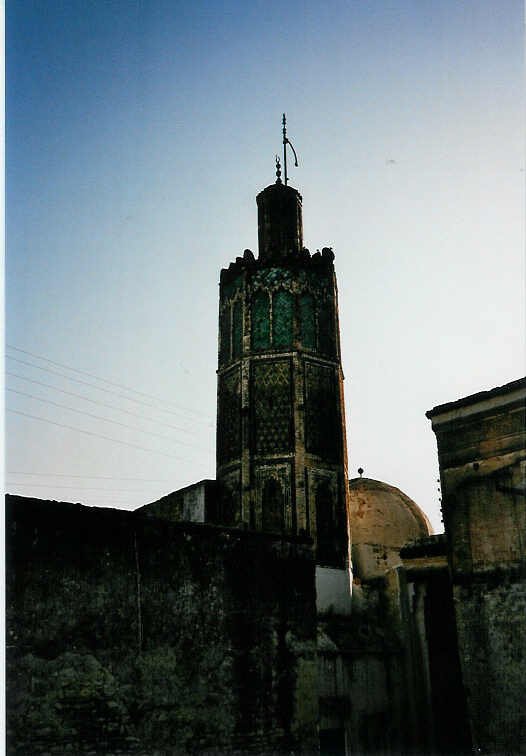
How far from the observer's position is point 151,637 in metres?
9.53

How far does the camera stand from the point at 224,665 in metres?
10.2

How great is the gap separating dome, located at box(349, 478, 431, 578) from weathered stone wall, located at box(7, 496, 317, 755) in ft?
42.5

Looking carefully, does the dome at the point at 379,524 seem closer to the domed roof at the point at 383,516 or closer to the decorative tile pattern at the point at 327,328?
the domed roof at the point at 383,516

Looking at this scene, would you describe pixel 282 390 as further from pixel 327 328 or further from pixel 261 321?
pixel 327 328

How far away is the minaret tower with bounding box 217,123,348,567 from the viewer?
838 inches

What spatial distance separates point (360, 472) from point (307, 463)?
18.0 feet

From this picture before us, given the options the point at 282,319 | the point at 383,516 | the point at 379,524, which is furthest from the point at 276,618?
the point at 383,516

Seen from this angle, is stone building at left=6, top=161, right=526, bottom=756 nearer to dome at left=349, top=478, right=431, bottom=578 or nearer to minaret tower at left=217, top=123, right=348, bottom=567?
minaret tower at left=217, top=123, right=348, bottom=567

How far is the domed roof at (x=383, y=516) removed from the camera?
24562 millimetres

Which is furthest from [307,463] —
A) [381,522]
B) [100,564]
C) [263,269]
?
[100,564]

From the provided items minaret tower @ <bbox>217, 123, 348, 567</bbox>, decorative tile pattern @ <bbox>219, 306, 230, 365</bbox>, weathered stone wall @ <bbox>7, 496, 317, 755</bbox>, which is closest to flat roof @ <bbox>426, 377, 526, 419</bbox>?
A: weathered stone wall @ <bbox>7, 496, 317, 755</bbox>

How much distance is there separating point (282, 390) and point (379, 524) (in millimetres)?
6153

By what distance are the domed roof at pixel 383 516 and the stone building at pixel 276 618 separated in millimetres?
3077

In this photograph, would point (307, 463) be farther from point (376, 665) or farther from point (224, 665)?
point (224, 665)
